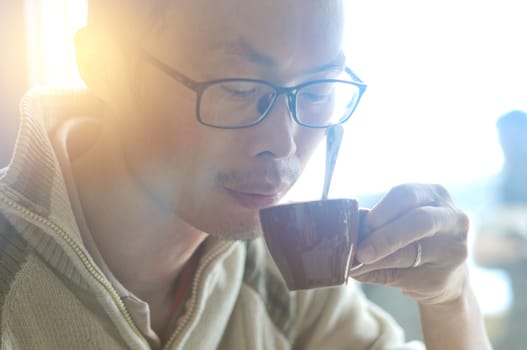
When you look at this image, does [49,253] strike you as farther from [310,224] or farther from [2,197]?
[310,224]

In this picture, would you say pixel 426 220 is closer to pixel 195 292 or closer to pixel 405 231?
pixel 405 231

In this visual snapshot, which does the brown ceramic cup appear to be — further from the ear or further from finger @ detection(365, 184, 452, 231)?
the ear

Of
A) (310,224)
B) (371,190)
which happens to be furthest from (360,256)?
(371,190)

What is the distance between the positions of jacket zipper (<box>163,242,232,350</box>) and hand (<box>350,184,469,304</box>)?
0.86 feet

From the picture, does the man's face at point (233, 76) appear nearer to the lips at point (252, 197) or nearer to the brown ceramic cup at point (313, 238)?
the lips at point (252, 197)

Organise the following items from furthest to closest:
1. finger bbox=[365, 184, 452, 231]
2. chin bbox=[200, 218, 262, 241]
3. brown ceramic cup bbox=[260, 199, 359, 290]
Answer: chin bbox=[200, 218, 262, 241], finger bbox=[365, 184, 452, 231], brown ceramic cup bbox=[260, 199, 359, 290]

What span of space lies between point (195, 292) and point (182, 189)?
7.5 inches

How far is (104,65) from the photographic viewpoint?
3.15 ft

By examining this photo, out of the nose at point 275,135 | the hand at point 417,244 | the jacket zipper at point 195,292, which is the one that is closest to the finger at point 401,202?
the hand at point 417,244

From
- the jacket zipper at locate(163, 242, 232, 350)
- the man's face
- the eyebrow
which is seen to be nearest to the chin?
the man's face

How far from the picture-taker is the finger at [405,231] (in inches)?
28.8

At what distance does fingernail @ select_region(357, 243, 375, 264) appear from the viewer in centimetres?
72

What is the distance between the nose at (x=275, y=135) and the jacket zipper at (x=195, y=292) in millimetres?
265

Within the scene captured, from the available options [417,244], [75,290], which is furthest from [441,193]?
[75,290]
